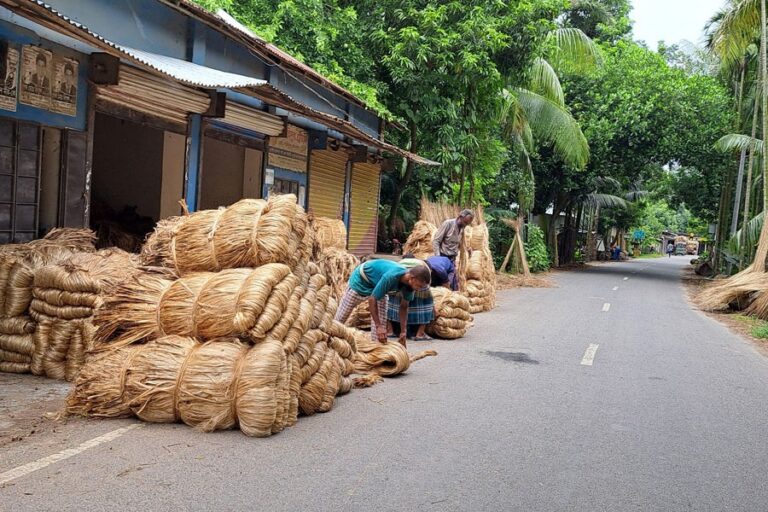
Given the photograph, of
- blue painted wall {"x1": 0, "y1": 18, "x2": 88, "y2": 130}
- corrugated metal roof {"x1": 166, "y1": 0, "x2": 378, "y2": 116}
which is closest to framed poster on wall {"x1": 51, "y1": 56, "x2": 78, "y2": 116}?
blue painted wall {"x1": 0, "y1": 18, "x2": 88, "y2": 130}

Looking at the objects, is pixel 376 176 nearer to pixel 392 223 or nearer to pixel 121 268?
pixel 392 223

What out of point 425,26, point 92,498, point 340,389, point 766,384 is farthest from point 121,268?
point 425,26

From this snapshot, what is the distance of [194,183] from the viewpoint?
10617 mm

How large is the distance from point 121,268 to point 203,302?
189 cm

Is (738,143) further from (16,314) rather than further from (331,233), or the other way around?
(16,314)

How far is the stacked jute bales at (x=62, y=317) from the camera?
242 inches

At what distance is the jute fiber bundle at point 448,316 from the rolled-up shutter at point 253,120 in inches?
169

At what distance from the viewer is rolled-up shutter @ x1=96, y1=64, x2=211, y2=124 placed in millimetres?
8648

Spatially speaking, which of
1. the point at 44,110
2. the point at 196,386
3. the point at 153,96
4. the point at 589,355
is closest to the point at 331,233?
the point at 153,96

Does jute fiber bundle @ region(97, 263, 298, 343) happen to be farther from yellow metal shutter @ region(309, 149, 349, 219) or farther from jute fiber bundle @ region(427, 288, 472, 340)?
yellow metal shutter @ region(309, 149, 349, 219)

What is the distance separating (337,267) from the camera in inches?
474

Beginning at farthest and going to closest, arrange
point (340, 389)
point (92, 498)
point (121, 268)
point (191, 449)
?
point (121, 268) < point (340, 389) < point (191, 449) < point (92, 498)

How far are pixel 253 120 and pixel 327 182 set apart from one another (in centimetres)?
419

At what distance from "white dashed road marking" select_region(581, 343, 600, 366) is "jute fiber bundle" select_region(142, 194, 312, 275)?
4.20m
